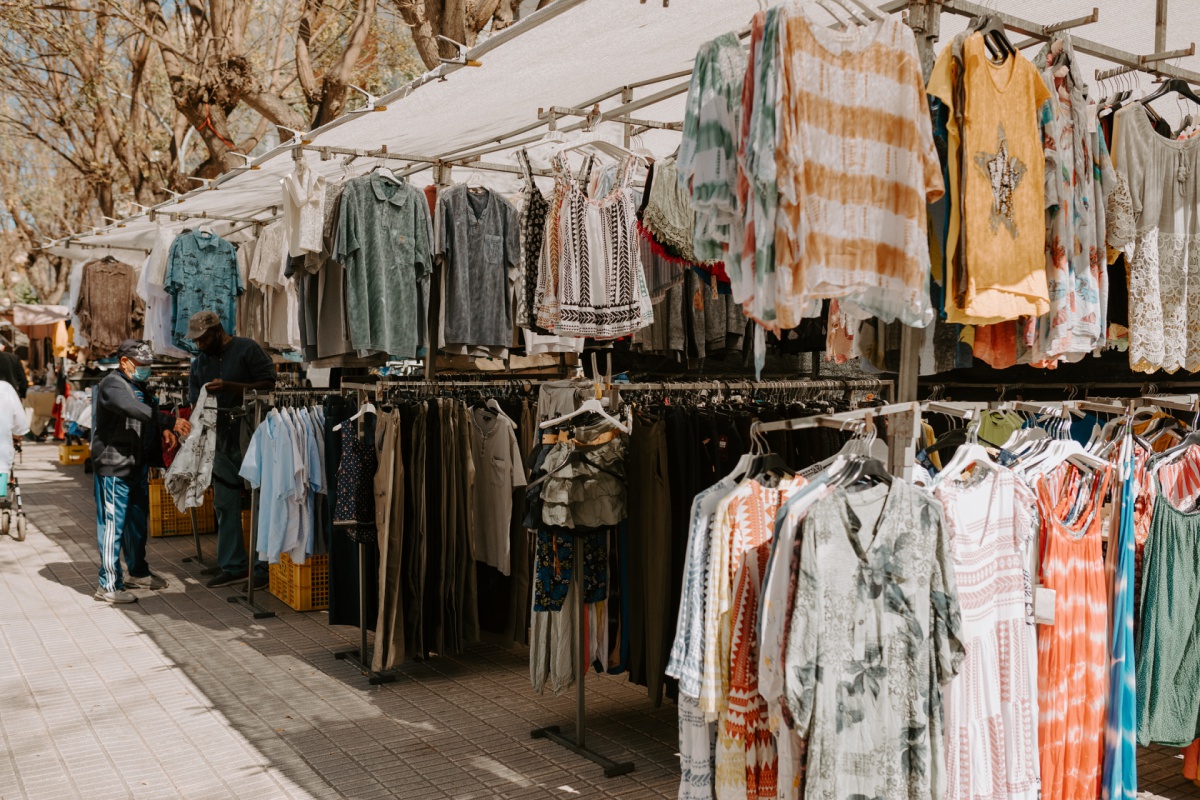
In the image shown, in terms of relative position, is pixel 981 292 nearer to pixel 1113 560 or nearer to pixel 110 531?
pixel 1113 560

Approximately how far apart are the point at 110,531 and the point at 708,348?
4.84m

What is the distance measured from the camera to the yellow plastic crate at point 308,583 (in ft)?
22.9

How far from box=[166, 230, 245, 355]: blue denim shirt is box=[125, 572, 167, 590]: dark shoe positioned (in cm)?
209

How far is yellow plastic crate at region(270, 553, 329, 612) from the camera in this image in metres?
6.96

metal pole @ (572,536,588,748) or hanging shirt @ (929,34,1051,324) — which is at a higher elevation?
hanging shirt @ (929,34,1051,324)

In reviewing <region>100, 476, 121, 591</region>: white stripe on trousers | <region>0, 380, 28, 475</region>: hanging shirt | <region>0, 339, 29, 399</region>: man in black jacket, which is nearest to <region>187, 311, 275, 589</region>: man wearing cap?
<region>100, 476, 121, 591</region>: white stripe on trousers

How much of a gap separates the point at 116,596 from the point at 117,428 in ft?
4.34

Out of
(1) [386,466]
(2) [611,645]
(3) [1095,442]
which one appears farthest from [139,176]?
(3) [1095,442]

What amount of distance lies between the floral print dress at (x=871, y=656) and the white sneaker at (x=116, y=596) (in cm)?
640

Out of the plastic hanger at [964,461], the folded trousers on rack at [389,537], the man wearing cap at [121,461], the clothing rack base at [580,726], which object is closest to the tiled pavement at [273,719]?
the clothing rack base at [580,726]

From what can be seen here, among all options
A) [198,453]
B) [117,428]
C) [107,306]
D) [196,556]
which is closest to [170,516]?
[196,556]

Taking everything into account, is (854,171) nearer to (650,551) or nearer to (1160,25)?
(650,551)

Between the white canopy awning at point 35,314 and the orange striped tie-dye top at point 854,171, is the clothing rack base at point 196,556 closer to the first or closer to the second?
the orange striped tie-dye top at point 854,171

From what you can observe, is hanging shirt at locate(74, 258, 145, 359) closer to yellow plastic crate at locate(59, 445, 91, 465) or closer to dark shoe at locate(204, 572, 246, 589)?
dark shoe at locate(204, 572, 246, 589)
